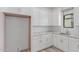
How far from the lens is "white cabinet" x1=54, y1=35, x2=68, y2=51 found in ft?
2.70

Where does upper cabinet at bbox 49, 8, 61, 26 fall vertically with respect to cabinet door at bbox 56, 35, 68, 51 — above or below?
above

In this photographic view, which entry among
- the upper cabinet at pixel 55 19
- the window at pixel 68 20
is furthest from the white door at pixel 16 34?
the window at pixel 68 20

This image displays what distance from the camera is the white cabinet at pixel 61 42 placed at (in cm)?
82

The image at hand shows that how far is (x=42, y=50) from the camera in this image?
83 centimetres

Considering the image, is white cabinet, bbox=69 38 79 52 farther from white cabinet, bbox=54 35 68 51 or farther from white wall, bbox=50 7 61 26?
white wall, bbox=50 7 61 26

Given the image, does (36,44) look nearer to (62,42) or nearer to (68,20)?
(62,42)

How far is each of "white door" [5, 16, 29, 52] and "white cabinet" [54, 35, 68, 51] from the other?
13.9 inches

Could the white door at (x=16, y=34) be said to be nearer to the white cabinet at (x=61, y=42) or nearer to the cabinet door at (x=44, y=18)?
the cabinet door at (x=44, y=18)

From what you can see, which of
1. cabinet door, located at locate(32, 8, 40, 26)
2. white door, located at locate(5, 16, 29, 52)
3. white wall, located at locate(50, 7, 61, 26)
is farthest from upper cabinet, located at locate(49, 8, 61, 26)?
white door, located at locate(5, 16, 29, 52)

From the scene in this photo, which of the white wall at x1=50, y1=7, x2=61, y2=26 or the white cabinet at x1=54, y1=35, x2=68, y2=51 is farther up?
the white wall at x1=50, y1=7, x2=61, y2=26

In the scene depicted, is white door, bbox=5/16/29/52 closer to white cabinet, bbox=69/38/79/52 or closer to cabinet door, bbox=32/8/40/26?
cabinet door, bbox=32/8/40/26

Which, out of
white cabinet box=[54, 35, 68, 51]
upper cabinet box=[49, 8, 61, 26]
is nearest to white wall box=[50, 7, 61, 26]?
upper cabinet box=[49, 8, 61, 26]

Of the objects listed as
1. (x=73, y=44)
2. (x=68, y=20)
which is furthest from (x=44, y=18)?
(x=73, y=44)
